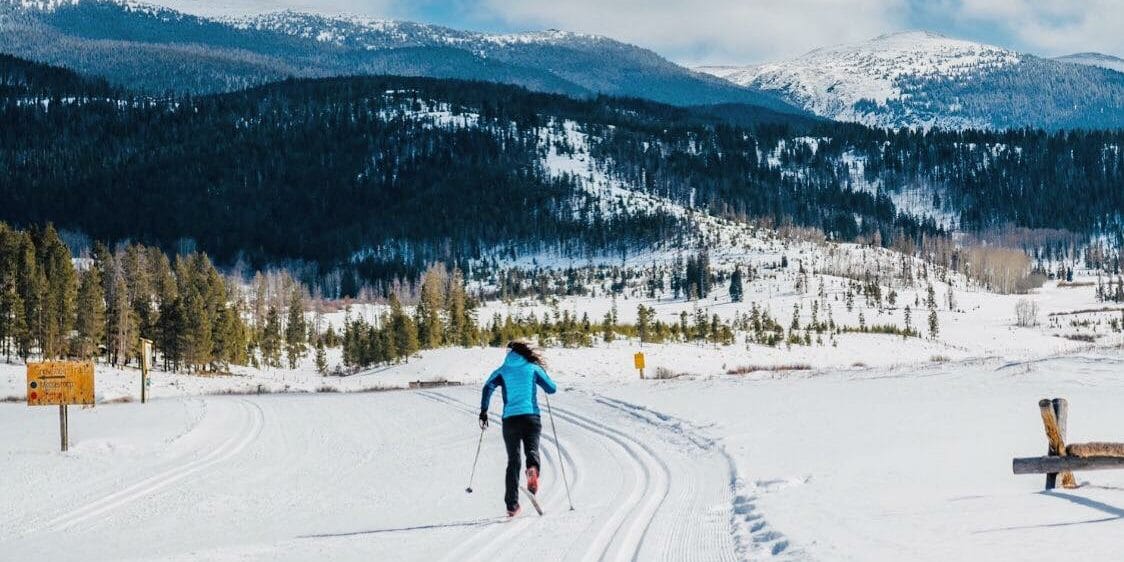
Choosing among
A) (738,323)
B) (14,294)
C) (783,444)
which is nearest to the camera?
(783,444)

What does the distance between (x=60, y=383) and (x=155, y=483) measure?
6343 millimetres

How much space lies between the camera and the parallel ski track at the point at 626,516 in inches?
403

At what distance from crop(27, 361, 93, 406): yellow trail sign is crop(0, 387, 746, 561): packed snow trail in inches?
42.5

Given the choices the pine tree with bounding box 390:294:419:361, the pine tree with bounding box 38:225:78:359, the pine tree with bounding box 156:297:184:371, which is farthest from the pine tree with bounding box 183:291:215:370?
the pine tree with bounding box 390:294:419:361

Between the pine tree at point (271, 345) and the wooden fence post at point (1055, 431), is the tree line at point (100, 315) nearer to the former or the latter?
the pine tree at point (271, 345)

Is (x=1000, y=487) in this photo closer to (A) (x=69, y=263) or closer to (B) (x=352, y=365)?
(A) (x=69, y=263)

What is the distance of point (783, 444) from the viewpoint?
18.3 metres

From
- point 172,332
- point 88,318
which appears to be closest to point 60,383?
point 88,318

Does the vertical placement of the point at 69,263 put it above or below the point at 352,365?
above

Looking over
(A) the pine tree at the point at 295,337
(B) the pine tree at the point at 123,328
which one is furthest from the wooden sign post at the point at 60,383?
(A) the pine tree at the point at 295,337

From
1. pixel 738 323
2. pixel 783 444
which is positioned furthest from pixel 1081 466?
pixel 738 323

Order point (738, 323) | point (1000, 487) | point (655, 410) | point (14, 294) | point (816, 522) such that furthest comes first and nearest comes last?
point (738, 323)
point (14, 294)
point (655, 410)
point (1000, 487)
point (816, 522)

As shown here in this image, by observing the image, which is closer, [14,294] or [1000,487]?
[1000,487]

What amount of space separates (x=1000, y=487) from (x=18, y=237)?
8892 centimetres
